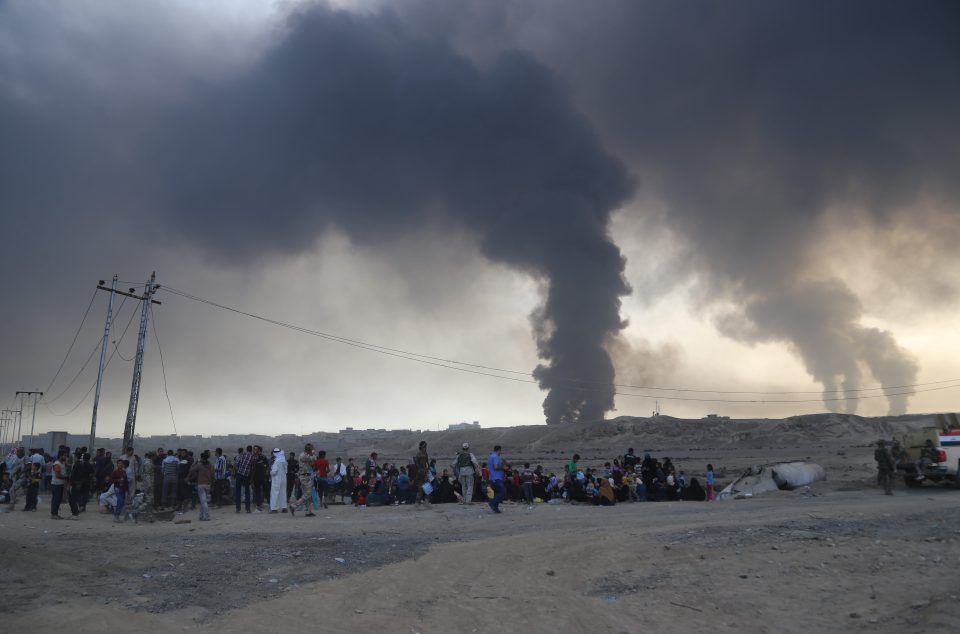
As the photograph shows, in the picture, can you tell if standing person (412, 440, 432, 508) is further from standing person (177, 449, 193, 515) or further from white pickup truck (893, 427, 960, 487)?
white pickup truck (893, 427, 960, 487)

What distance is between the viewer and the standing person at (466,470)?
20.1 m

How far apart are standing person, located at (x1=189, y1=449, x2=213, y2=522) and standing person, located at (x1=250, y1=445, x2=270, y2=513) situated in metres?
1.63

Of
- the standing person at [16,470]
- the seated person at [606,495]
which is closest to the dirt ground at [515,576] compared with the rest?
the seated person at [606,495]

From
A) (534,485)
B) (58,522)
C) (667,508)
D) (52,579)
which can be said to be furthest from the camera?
(534,485)

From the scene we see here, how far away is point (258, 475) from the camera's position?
2020 cm

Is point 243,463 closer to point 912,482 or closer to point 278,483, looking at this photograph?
point 278,483

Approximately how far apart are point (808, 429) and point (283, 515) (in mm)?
70114

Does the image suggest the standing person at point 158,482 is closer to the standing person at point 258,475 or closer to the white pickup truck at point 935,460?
the standing person at point 258,475

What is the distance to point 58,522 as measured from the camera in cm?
1716

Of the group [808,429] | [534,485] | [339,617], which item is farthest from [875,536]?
[808,429]

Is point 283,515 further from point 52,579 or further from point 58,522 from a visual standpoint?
point 52,579

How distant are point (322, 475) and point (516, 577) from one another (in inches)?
527

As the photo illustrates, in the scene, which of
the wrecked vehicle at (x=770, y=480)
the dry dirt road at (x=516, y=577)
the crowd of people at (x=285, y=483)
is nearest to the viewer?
the dry dirt road at (x=516, y=577)

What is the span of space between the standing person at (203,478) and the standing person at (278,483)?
2.00 meters
